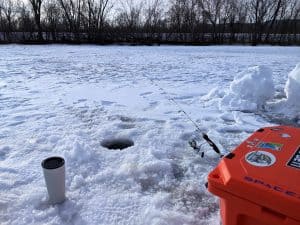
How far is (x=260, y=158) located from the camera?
1.23m

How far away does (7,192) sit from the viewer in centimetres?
181

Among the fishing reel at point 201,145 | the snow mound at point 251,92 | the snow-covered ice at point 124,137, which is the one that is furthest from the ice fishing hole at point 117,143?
the snow mound at point 251,92

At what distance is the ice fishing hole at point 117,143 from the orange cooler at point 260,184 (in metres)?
1.43

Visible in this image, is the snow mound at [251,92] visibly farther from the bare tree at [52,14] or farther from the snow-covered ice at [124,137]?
the bare tree at [52,14]

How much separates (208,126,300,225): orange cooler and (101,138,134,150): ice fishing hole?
143 centimetres

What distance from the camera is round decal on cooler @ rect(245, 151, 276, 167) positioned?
3.88ft

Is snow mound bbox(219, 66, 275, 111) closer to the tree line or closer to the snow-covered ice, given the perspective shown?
the snow-covered ice

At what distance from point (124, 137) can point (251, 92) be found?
1.97 meters

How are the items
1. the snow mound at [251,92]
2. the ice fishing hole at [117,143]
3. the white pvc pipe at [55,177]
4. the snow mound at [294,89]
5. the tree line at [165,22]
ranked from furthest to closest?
the tree line at [165,22], the snow mound at [251,92], the snow mound at [294,89], the ice fishing hole at [117,143], the white pvc pipe at [55,177]

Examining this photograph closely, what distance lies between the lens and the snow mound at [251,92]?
11.8 ft

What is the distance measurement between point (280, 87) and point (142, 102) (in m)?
2.58

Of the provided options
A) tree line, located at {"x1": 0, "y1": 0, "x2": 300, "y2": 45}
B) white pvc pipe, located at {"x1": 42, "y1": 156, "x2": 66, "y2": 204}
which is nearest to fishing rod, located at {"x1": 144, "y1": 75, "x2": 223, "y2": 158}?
white pvc pipe, located at {"x1": 42, "y1": 156, "x2": 66, "y2": 204}

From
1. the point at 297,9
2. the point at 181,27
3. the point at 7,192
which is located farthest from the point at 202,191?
the point at 297,9

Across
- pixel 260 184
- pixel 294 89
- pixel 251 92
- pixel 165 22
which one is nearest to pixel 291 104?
pixel 294 89
